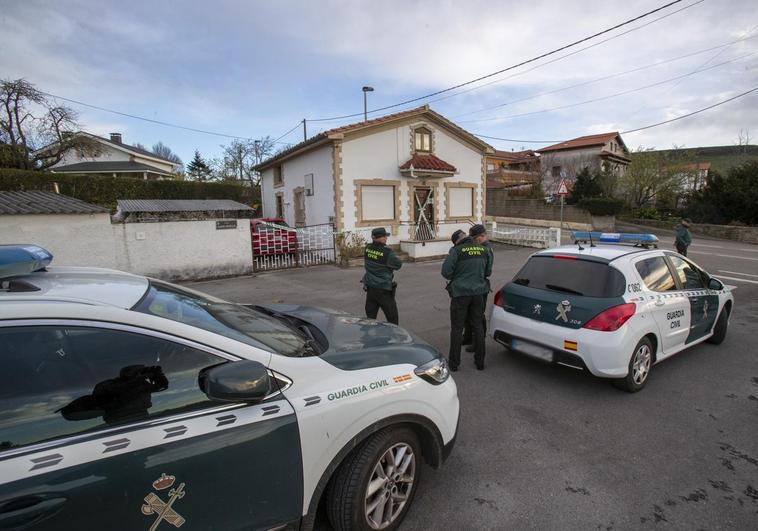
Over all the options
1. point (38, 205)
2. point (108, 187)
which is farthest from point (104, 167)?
point (38, 205)

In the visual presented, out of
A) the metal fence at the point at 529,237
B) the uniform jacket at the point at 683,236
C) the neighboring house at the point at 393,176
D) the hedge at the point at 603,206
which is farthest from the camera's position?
the hedge at the point at 603,206

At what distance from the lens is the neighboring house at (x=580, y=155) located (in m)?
38.1

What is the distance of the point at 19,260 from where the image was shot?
6.00 feet

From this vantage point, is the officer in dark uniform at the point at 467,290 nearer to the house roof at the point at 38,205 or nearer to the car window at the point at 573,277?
the car window at the point at 573,277

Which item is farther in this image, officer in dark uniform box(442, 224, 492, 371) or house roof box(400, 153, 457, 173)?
house roof box(400, 153, 457, 173)

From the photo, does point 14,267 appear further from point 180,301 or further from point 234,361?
point 234,361

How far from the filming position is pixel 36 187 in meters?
16.6

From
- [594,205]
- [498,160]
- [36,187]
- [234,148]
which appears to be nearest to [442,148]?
[594,205]

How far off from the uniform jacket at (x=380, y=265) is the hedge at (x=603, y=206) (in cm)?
2405

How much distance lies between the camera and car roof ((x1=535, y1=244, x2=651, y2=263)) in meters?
4.07

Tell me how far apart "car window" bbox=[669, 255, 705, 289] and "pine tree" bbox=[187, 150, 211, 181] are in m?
41.9

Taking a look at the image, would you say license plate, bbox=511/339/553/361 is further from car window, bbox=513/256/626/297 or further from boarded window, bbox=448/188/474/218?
boarded window, bbox=448/188/474/218

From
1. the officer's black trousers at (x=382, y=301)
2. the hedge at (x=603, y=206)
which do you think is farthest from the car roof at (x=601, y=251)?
the hedge at (x=603, y=206)

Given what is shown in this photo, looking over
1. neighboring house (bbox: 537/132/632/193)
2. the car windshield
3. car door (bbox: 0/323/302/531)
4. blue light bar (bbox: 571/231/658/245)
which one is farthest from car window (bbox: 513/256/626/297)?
neighboring house (bbox: 537/132/632/193)
